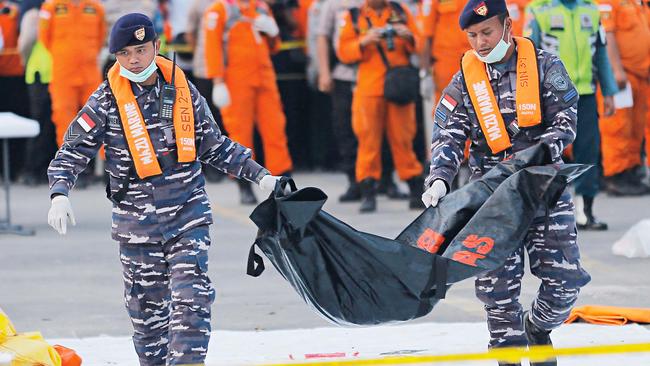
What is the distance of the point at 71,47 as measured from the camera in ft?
47.3

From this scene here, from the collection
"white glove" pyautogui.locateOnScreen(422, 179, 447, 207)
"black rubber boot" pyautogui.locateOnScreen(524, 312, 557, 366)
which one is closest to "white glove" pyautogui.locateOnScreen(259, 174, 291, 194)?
"white glove" pyautogui.locateOnScreen(422, 179, 447, 207)

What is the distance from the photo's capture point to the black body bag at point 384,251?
585 cm

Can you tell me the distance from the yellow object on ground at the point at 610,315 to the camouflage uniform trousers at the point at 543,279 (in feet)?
6.02

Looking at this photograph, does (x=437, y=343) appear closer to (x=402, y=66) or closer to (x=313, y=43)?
(x=402, y=66)

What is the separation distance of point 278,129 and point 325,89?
686mm

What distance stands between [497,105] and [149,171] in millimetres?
1496

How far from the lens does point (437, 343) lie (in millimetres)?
7836

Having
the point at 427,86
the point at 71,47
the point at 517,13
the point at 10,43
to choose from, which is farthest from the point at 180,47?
the point at 517,13

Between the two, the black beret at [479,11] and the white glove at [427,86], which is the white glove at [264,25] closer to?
the white glove at [427,86]

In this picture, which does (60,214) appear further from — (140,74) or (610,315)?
(610,315)

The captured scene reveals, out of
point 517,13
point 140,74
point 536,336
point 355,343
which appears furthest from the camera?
point 517,13

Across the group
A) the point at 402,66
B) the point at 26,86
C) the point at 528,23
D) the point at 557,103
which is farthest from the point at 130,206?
the point at 26,86

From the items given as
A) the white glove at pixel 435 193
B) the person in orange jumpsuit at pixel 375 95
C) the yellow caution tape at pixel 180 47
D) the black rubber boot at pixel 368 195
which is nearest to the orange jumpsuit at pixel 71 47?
the yellow caution tape at pixel 180 47

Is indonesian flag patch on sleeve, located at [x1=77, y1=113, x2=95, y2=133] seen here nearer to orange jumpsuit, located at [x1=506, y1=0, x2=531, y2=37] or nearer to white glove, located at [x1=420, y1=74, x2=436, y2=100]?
white glove, located at [x1=420, y1=74, x2=436, y2=100]
